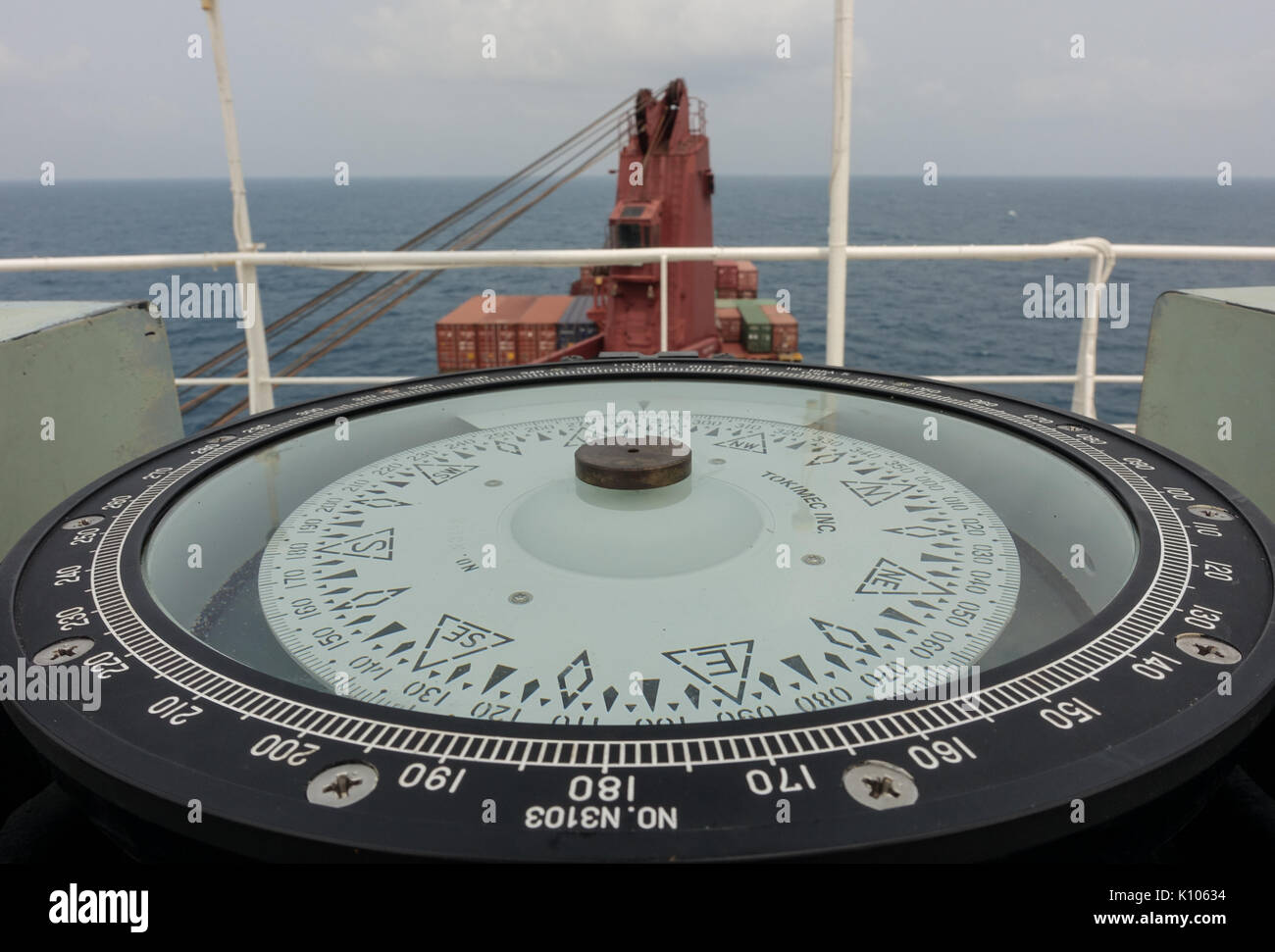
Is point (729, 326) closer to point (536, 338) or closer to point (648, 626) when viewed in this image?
point (536, 338)

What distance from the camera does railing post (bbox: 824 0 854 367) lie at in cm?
348

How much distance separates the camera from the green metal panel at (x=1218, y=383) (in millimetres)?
2754

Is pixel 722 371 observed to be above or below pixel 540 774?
above

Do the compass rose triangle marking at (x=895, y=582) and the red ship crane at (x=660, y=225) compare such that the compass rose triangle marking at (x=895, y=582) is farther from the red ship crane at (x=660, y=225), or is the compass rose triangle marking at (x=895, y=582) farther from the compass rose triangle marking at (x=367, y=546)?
the red ship crane at (x=660, y=225)

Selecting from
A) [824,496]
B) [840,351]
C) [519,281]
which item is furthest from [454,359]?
[519,281]

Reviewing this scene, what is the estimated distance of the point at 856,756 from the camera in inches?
42.1

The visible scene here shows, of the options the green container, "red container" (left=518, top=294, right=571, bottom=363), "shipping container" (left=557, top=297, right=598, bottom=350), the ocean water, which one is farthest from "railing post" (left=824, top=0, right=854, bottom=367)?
the green container

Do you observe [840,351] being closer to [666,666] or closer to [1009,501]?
[1009,501]

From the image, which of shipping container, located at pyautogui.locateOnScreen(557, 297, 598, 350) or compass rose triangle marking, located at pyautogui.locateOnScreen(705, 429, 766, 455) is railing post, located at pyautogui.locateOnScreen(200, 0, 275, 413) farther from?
shipping container, located at pyautogui.locateOnScreen(557, 297, 598, 350)

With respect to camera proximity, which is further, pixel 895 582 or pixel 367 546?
pixel 367 546

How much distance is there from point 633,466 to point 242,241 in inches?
135

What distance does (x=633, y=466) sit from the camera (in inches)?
83.5

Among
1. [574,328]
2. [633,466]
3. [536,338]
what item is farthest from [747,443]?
[536,338]

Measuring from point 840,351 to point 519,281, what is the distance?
59330 mm
